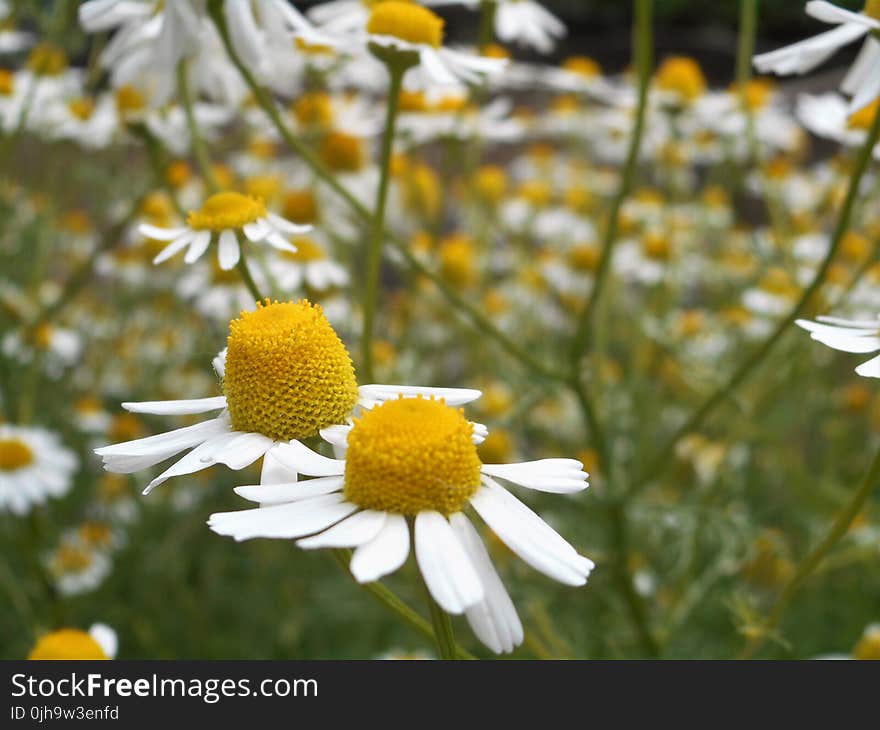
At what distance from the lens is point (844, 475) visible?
1.94m

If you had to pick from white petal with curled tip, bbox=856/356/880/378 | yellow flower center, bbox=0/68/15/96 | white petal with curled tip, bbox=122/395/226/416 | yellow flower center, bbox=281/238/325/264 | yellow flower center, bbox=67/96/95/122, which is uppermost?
white petal with curled tip, bbox=856/356/880/378

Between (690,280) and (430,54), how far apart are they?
1417 mm

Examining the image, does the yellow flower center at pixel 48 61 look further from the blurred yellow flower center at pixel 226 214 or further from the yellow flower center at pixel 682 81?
the yellow flower center at pixel 682 81

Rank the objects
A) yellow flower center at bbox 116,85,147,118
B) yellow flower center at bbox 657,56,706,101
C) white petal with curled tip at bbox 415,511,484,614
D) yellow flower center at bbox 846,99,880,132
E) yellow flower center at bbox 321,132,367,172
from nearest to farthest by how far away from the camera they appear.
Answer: white petal with curled tip at bbox 415,511,484,614
yellow flower center at bbox 846,99,880,132
yellow flower center at bbox 116,85,147,118
yellow flower center at bbox 321,132,367,172
yellow flower center at bbox 657,56,706,101

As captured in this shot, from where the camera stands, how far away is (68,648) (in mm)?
707

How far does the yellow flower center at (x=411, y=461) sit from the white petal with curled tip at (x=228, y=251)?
0.28 m

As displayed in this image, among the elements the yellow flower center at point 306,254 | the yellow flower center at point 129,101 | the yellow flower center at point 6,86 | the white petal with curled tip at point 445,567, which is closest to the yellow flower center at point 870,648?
the white petal with curled tip at point 445,567

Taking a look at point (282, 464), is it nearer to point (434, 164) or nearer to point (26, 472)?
point (26, 472)

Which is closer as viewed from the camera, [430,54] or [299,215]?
[430,54]

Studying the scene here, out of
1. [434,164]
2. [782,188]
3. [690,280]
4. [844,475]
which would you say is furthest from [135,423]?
[434,164]

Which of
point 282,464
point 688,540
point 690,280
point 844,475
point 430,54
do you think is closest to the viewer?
point 282,464

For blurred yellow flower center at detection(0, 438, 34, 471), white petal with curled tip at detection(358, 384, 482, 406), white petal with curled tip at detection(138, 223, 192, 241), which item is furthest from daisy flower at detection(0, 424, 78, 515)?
white petal with curled tip at detection(358, 384, 482, 406)

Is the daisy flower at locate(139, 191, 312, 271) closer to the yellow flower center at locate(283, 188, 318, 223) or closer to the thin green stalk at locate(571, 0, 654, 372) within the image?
the thin green stalk at locate(571, 0, 654, 372)

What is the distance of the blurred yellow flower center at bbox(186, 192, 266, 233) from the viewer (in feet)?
2.62
